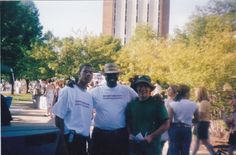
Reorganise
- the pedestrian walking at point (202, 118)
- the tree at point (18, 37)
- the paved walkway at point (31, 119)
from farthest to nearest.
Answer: the tree at point (18, 37) < the paved walkway at point (31, 119) < the pedestrian walking at point (202, 118)

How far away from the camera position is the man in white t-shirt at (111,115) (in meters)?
4.14

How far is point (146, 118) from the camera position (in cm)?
398

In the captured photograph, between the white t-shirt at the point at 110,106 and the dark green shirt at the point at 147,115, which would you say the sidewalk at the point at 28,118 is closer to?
the white t-shirt at the point at 110,106

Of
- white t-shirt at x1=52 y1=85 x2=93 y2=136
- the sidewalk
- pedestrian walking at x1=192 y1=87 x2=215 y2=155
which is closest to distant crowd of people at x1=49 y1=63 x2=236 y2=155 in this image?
white t-shirt at x1=52 y1=85 x2=93 y2=136

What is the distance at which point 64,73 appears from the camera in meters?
20.4

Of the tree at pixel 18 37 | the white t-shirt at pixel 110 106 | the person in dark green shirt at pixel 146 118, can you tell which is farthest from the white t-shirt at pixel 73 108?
the tree at pixel 18 37

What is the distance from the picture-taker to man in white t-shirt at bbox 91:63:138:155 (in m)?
4.14

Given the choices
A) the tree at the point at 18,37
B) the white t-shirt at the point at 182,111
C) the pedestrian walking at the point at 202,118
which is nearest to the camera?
the white t-shirt at the point at 182,111

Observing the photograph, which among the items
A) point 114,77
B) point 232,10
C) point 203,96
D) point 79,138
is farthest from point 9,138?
point 232,10

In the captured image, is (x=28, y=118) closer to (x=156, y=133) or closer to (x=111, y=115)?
(x=111, y=115)

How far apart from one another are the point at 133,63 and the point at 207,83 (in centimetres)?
1175

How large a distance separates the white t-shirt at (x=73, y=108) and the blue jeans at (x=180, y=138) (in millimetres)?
2136

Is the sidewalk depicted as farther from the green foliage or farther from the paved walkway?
the green foliage

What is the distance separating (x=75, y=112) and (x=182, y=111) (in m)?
2.19
